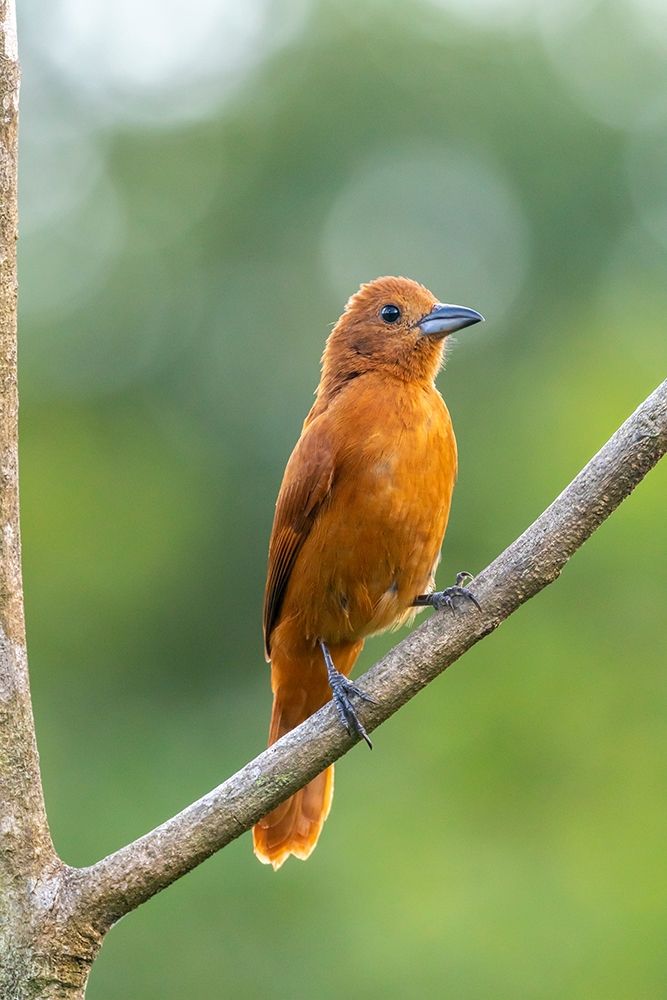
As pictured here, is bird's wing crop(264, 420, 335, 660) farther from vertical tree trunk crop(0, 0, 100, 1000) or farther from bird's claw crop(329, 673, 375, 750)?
vertical tree trunk crop(0, 0, 100, 1000)

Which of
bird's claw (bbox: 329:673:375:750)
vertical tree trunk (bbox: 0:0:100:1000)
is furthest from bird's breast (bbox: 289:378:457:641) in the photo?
vertical tree trunk (bbox: 0:0:100:1000)

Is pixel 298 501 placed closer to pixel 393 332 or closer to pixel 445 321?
pixel 393 332

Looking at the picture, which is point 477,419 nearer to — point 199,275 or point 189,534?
point 189,534

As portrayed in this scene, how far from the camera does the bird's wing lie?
4.24 meters

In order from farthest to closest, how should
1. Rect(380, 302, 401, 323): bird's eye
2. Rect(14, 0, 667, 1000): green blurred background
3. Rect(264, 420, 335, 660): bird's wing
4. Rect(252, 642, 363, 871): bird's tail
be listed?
Rect(14, 0, 667, 1000): green blurred background, Rect(380, 302, 401, 323): bird's eye, Rect(252, 642, 363, 871): bird's tail, Rect(264, 420, 335, 660): bird's wing

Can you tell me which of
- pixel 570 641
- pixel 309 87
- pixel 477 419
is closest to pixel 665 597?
pixel 570 641

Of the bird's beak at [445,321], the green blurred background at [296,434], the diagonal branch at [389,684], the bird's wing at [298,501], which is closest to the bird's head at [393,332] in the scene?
the bird's beak at [445,321]

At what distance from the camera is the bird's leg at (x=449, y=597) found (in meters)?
3.09

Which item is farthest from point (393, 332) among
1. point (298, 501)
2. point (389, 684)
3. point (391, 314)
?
point (389, 684)

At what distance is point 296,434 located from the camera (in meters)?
10.8

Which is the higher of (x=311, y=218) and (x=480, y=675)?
(x=311, y=218)

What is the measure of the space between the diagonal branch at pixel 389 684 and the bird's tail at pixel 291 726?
53.6 inches

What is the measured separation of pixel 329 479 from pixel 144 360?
8.46 m

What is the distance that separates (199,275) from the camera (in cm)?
1298
